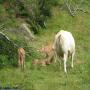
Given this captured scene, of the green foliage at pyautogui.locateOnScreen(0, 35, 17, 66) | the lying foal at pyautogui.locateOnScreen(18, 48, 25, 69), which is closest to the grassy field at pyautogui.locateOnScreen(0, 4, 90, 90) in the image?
the lying foal at pyautogui.locateOnScreen(18, 48, 25, 69)

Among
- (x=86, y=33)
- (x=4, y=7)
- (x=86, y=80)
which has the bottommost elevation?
(x=86, y=80)

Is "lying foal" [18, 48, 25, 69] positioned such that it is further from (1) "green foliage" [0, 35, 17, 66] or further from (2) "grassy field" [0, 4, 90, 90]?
(1) "green foliage" [0, 35, 17, 66]

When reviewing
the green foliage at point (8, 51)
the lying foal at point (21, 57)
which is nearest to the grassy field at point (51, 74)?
the lying foal at point (21, 57)

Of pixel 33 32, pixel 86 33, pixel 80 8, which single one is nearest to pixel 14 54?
pixel 33 32

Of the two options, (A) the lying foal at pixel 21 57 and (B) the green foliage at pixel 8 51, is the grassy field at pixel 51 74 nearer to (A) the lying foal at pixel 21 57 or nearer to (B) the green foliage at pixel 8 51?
(A) the lying foal at pixel 21 57

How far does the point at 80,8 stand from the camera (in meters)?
21.3

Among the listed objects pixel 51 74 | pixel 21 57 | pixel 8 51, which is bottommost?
pixel 51 74

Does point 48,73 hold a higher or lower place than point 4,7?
lower

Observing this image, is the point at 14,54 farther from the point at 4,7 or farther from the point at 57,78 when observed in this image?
the point at 4,7

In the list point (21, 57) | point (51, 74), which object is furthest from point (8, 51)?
point (51, 74)

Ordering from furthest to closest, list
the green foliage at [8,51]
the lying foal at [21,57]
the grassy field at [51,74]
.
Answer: the green foliage at [8,51] < the lying foal at [21,57] < the grassy field at [51,74]

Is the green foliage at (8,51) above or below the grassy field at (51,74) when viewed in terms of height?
above

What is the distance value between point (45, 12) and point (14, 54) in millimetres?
5672

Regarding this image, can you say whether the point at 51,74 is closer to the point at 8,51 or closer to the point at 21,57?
the point at 21,57
